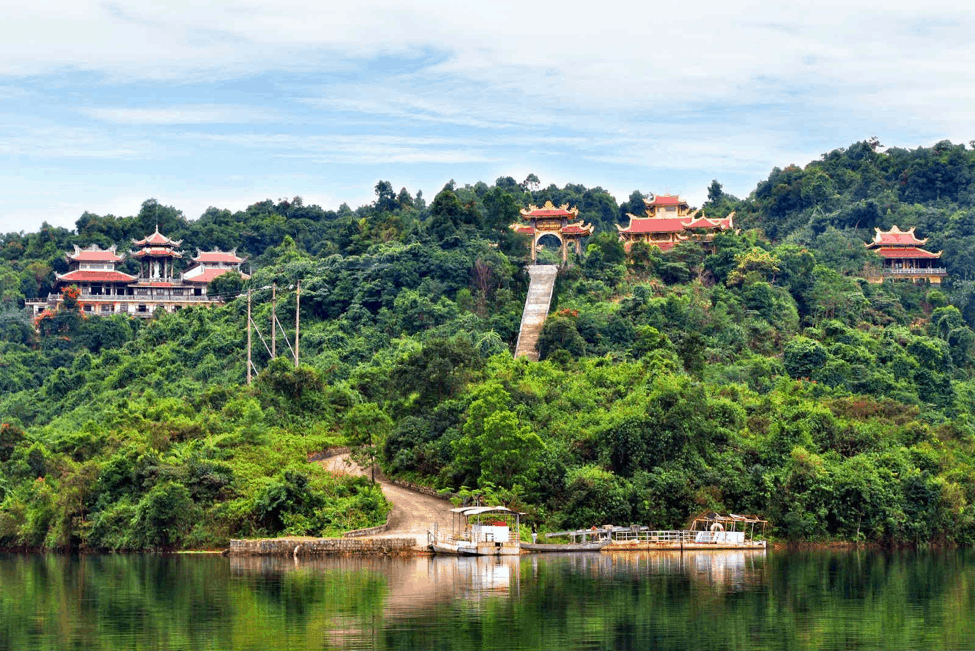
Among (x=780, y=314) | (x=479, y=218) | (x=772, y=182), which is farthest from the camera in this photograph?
(x=772, y=182)

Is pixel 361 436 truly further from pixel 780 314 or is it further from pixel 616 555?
pixel 780 314

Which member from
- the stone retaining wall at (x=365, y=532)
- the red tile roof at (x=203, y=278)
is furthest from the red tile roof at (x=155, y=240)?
the stone retaining wall at (x=365, y=532)

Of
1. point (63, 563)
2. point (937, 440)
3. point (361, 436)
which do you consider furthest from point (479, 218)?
point (63, 563)

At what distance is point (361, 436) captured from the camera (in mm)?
47281

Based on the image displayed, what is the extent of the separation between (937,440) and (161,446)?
966 inches

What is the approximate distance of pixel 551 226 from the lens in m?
70.5

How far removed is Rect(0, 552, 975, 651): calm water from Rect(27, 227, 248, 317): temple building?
133 feet

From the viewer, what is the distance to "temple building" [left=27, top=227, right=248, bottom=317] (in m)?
78.4

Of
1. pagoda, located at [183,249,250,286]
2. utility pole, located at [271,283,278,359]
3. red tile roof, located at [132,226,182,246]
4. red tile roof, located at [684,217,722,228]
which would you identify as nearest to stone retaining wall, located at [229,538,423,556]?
utility pole, located at [271,283,278,359]

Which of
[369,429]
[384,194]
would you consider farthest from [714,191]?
[369,429]

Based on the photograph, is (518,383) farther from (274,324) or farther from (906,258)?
(906,258)

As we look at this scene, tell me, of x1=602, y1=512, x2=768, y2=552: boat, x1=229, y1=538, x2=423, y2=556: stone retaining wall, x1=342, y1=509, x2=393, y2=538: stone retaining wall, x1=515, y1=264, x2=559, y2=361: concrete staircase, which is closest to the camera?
x1=229, y1=538, x2=423, y2=556: stone retaining wall

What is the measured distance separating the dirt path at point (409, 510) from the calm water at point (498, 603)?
2533 mm

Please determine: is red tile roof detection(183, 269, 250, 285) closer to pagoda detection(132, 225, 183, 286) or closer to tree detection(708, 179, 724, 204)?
pagoda detection(132, 225, 183, 286)
